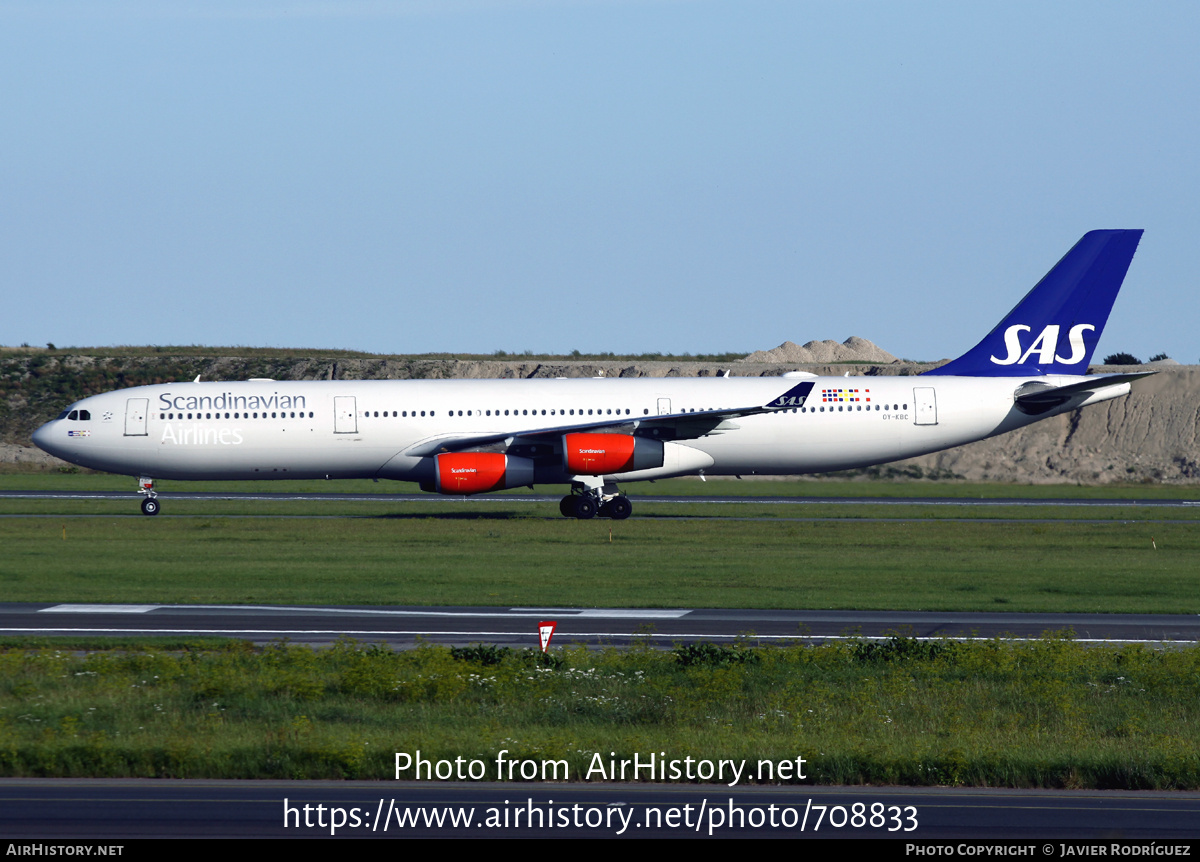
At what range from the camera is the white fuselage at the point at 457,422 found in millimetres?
44125

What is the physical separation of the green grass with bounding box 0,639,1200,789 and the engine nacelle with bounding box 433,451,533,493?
22166mm

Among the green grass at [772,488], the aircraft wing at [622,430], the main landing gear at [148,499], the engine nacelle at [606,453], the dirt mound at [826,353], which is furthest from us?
the dirt mound at [826,353]

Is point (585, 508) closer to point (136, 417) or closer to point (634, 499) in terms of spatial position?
point (634, 499)

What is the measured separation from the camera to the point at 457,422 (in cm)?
4453

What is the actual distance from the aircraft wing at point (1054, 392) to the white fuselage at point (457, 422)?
0.38 m

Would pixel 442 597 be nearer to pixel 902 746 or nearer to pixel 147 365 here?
pixel 902 746

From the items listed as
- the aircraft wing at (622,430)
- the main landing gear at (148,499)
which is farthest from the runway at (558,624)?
the main landing gear at (148,499)

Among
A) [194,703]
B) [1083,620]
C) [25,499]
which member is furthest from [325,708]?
[25,499]

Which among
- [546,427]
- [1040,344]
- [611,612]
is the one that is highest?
[1040,344]

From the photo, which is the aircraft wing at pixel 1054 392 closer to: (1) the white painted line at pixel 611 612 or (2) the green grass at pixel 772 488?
(2) the green grass at pixel 772 488

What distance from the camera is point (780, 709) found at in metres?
15.3

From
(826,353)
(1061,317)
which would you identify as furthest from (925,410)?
(826,353)

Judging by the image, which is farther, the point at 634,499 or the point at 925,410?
the point at 634,499

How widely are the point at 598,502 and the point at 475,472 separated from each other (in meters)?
4.64
